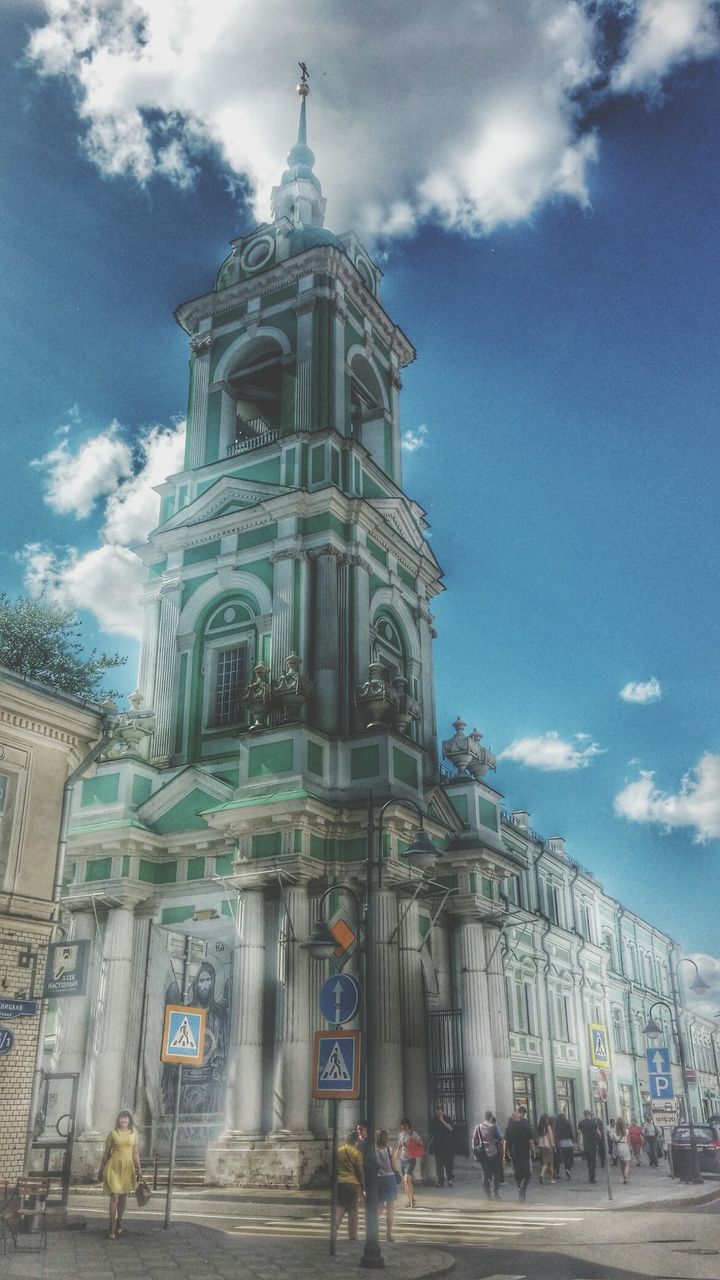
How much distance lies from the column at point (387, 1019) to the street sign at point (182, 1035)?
863cm

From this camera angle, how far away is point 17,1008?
1544cm

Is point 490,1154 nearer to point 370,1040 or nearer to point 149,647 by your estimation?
point 370,1040

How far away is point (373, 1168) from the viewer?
41.4ft

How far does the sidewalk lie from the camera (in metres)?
10.7

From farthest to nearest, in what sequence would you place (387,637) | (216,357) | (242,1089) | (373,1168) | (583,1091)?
(583,1091) → (216,357) → (387,637) → (242,1089) → (373,1168)

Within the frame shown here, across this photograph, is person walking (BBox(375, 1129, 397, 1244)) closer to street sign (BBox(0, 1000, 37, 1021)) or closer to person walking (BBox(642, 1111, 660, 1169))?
street sign (BBox(0, 1000, 37, 1021))

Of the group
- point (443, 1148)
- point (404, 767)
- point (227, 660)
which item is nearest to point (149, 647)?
point (227, 660)

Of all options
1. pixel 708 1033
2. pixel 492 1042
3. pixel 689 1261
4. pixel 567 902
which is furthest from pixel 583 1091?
pixel 708 1033

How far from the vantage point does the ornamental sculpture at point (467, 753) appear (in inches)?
1205

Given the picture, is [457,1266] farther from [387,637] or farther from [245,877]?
[387,637]

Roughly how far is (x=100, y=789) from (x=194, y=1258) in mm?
16889

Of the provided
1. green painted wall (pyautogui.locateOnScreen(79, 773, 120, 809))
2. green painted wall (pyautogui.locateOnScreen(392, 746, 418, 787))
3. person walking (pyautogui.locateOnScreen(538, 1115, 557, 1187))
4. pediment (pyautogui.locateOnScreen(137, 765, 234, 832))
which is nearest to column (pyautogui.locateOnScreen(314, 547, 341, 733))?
green painted wall (pyautogui.locateOnScreen(392, 746, 418, 787))

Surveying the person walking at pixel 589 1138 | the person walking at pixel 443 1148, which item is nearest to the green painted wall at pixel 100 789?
the person walking at pixel 443 1148

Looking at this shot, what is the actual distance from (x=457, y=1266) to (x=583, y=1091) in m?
36.0
